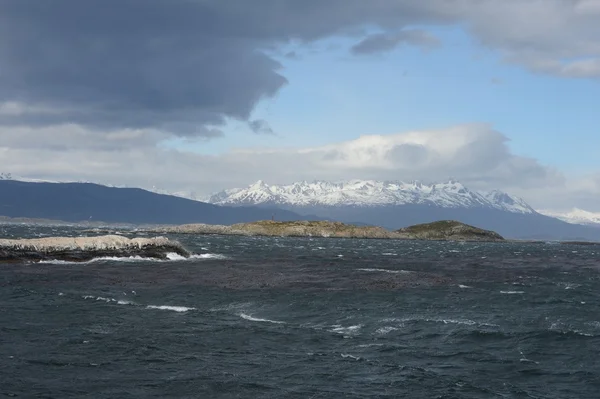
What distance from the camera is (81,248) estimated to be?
293 ft

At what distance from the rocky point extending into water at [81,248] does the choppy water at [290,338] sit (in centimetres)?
1744

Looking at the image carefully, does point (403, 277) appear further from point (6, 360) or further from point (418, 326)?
point (6, 360)

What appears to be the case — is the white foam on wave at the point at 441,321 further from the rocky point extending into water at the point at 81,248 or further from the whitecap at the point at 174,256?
the whitecap at the point at 174,256

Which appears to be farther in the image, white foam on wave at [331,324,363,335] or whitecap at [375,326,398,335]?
whitecap at [375,326,398,335]

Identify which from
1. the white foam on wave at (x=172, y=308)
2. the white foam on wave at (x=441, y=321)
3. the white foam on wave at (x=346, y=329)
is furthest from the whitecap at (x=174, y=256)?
the white foam on wave at (x=346, y=329)

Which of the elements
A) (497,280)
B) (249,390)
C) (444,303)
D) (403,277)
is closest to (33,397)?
(249,390)

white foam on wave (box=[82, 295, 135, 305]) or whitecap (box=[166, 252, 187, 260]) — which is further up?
whitecap (box=[166, 252, 187, 260])

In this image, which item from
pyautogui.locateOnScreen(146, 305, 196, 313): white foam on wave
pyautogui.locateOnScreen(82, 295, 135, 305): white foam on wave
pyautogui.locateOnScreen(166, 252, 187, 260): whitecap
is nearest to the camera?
pyautogui.locateOnScreen(146, 305, 196, 313): white foam on wave

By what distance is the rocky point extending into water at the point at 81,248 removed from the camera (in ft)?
268

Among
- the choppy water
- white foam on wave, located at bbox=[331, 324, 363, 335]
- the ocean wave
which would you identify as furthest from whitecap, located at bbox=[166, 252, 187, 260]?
white foam on wave, located at bbox=[331, 324, 363, 335]

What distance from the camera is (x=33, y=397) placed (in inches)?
960

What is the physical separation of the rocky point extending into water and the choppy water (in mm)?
17442

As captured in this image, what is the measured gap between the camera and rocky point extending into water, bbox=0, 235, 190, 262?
8175 cm

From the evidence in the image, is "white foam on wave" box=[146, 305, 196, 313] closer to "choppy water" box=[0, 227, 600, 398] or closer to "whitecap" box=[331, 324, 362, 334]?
"choppy water" box=[0, 227, 600, 398]
